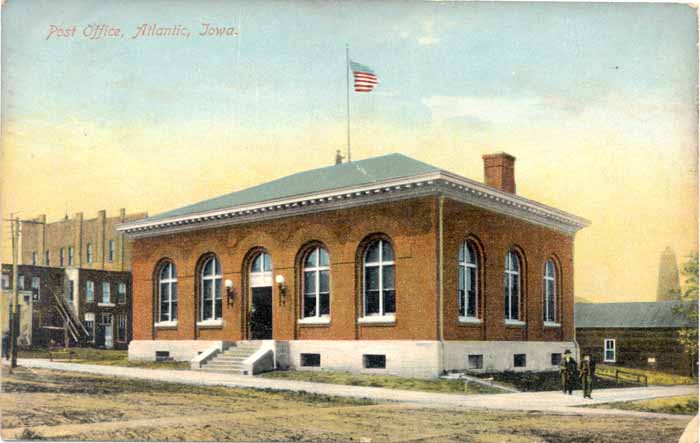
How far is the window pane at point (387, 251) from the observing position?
84.5 ft

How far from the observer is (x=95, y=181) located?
846 inches

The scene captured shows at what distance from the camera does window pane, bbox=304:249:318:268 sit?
27.6 metres

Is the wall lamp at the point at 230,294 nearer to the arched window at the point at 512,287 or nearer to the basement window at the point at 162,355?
the basement window at the point at 162,355

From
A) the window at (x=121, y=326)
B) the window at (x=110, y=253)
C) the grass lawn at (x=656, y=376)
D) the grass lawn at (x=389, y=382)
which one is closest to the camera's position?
the grass lawn at (x=656, y=376)

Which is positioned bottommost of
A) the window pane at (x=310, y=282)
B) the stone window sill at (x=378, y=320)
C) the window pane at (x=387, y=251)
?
A: the stone window sill at (x=378, y=320)

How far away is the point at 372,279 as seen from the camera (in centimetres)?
2608

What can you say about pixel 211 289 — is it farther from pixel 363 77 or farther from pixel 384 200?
pixel 363 77

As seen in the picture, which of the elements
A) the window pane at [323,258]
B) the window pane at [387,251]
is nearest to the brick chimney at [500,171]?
the window pane at [387,251]

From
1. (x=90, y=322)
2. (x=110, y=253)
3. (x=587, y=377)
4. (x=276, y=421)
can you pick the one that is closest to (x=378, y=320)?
(x=587, y=377)

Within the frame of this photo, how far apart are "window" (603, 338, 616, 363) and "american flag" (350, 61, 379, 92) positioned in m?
11.6

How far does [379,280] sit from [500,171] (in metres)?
4.91

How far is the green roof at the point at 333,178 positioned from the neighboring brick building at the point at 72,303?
4.74 metres

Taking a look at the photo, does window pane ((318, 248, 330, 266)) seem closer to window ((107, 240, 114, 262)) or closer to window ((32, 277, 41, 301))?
window ((107, 240, 114, 262))

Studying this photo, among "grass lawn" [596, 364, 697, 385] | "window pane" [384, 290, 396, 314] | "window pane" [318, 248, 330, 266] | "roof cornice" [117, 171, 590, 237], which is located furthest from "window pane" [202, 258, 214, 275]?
"grass lawn" [596, 364, 697, 385]
